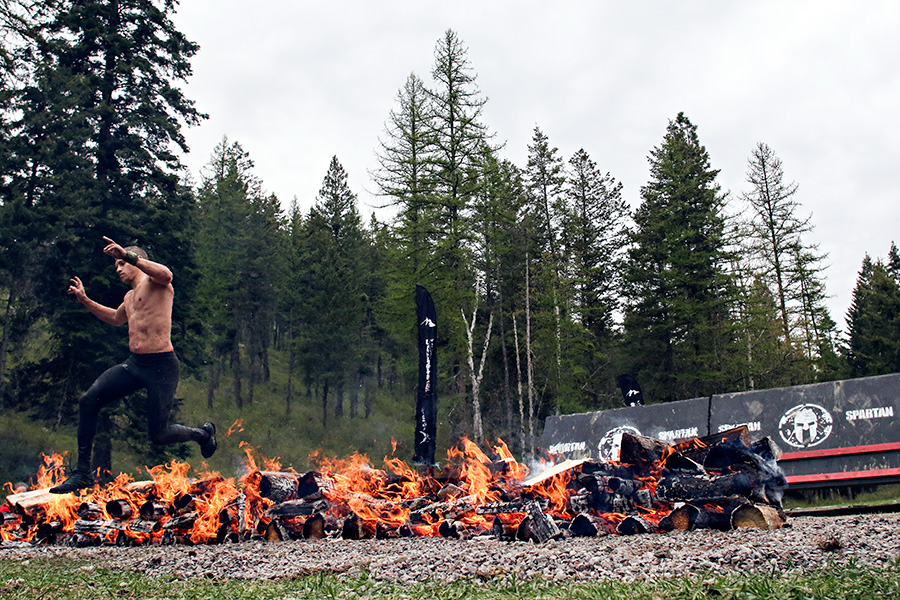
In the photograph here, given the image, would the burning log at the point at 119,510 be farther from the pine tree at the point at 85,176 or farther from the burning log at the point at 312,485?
the pine tree at the point at 85,176

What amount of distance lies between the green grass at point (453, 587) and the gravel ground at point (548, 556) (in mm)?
208

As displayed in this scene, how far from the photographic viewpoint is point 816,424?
10938mm

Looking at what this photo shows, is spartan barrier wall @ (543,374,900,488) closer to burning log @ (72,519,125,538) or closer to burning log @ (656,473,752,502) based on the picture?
burning log @ (656,473,752,502)

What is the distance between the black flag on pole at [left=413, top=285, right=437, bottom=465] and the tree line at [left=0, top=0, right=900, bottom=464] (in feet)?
27.3

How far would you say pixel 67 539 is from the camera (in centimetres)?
814

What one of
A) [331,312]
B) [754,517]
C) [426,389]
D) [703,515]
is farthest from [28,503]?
[331,312]

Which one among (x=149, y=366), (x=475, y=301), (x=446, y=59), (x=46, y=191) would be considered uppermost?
(x=446, y=59)

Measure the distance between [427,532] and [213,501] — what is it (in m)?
2.69

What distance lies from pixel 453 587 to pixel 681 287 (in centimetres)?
2628

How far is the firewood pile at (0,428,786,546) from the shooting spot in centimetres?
663

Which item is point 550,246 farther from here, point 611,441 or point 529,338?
point 611,441

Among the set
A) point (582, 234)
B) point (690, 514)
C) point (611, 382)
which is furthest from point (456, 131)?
point (690, 514)

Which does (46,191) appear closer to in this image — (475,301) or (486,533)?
(475,301)

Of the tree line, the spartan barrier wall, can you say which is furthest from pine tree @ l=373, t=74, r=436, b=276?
the spartan barrier wall
